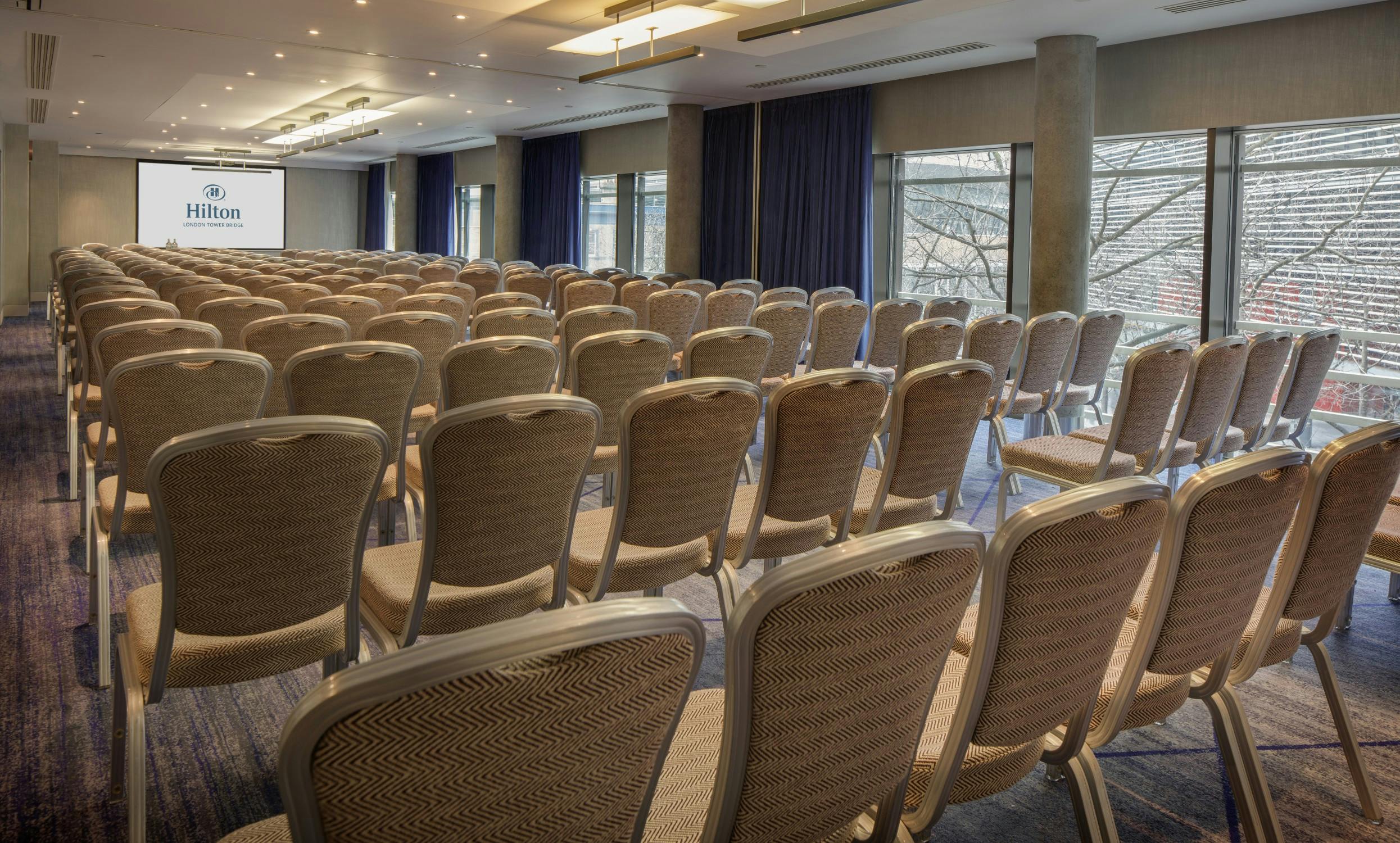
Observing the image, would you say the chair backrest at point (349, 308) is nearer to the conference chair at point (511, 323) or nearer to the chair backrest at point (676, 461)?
the conference chair at point (511, 323)

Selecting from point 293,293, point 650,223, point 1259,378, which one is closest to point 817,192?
point 650,223

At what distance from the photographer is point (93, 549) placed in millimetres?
3852

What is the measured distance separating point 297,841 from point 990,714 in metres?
1.13

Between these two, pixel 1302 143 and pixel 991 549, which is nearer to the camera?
pixel 991 549

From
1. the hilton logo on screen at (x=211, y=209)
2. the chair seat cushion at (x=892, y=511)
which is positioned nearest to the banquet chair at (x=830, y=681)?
the chair seat cushion at (x=892, y=511)

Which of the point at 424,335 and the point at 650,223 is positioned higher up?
the point at 650,223

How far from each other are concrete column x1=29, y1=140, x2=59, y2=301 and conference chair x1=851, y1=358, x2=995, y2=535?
23404mm

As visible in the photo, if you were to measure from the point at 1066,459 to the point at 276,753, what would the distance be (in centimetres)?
351

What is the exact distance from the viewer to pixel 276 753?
201 centimetres

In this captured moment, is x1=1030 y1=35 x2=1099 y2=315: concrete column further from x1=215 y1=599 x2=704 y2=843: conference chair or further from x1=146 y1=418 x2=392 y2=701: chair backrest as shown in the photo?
x1=215 y1=599 x2=704 y2=843: conference chair

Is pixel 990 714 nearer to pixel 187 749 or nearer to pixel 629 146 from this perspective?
pixel 187 749

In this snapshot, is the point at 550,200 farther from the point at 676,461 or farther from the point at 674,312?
the point at 676,461

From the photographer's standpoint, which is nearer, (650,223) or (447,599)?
(447,599)

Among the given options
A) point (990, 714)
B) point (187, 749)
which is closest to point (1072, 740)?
point (990, 714)
